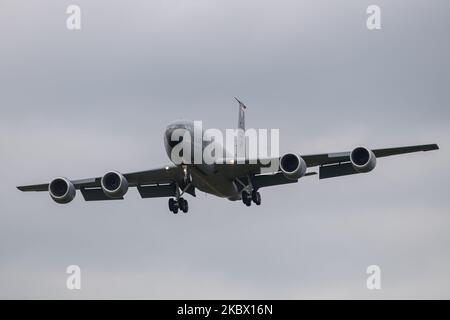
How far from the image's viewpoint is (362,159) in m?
55.4

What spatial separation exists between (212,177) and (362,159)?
8.70m

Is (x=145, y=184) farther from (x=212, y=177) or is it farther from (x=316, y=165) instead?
(x=316, y=165)

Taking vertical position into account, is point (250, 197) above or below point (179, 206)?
above

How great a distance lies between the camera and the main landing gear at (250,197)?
60.2m

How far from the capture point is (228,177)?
193ft

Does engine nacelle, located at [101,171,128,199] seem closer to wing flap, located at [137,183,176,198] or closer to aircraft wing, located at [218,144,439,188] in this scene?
wing flap, located at [137,183,176,198]

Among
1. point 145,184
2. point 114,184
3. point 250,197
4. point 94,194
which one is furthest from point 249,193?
point 94,194

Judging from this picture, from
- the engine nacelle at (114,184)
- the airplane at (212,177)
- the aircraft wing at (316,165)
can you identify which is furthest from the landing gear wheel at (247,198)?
the engine nacelle at (114,184)
